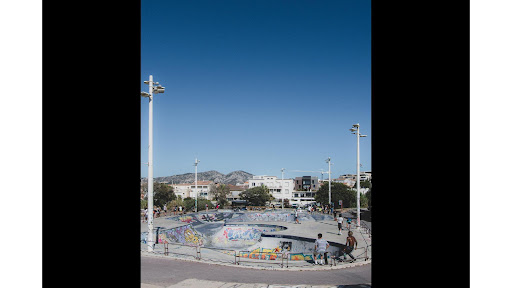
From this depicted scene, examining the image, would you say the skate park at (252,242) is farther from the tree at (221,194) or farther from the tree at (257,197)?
the tree at (221,194)

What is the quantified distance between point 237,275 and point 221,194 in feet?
239

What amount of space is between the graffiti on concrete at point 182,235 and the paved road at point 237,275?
8.54 m

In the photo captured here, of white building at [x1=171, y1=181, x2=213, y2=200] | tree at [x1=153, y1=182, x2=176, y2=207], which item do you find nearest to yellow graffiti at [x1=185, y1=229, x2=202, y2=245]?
tree at [x1=153, y1=182, x2=176, y2=207]

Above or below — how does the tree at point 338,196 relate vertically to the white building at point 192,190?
above

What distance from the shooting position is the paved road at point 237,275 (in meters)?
6.73

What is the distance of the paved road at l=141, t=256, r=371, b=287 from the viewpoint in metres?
6.73

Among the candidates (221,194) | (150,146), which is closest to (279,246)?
(150,146)

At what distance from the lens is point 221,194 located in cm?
7906

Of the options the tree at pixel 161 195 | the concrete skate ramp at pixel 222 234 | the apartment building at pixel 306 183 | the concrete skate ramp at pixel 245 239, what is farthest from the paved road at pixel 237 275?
the apartment building at pixel 306 183

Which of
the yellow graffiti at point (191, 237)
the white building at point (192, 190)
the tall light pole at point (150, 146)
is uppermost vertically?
the tall light pole at point (150, 146)
